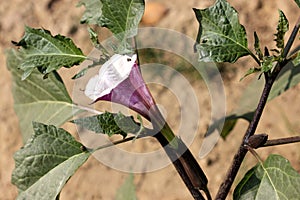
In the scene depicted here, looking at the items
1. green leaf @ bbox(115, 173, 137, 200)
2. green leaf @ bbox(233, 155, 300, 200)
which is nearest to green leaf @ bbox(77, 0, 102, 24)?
green leaf @ bbox(233, 155, 300, 200)

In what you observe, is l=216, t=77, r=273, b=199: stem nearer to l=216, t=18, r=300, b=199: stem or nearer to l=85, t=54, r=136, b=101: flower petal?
l=216, t=18, r=300, b=199: stem

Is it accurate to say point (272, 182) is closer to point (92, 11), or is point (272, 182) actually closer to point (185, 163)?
point (185, 163)

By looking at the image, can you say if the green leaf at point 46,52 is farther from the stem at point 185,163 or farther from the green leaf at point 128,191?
the green leaf at point 128,191

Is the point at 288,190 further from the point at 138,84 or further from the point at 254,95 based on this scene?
the point at 254,95

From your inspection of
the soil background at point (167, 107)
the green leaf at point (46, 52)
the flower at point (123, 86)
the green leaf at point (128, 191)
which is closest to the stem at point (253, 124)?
the flower at point (123, 86)

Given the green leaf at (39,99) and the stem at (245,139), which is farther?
the green leaf at (39,99)
